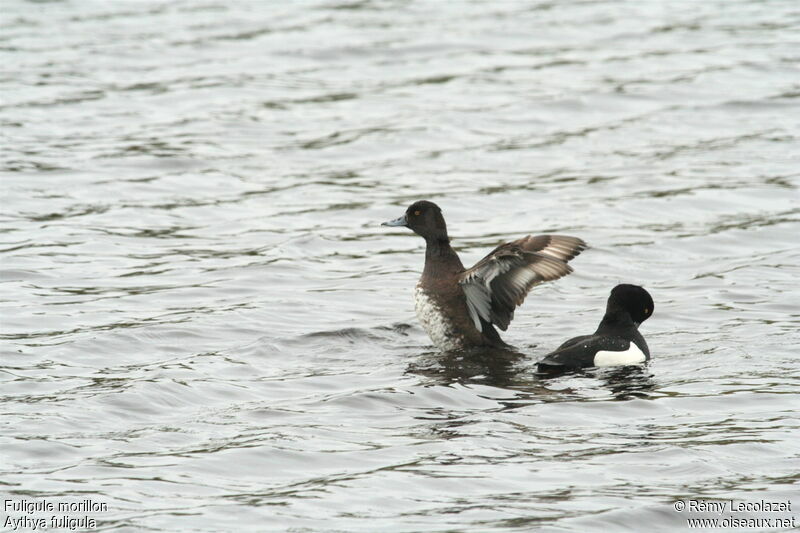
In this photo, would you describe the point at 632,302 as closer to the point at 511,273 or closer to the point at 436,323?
the point at 511,273

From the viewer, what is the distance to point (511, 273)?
9414 millimetres

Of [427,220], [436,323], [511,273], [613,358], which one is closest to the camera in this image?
[613,358]

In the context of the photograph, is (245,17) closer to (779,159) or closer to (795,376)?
(779,159)

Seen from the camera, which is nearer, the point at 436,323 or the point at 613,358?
the point at 613,358

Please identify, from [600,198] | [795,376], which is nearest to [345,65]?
[600,198]

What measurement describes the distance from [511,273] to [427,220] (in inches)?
35.8

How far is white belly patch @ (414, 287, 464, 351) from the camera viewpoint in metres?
9.77

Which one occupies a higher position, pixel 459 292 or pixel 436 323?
pixel 459 292

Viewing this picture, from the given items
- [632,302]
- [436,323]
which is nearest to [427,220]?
[436,323]

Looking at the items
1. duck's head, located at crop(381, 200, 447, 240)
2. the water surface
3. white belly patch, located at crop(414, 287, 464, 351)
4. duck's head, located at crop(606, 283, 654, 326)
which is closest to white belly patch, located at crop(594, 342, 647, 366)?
the water surface

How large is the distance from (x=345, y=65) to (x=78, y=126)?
15.3 feet

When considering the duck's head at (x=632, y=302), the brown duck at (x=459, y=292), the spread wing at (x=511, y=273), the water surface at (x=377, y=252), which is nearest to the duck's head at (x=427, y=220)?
the brown duck at (x=459, y=292)

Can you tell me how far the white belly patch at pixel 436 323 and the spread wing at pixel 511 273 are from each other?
198mm

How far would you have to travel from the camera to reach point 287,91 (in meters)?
18.5
